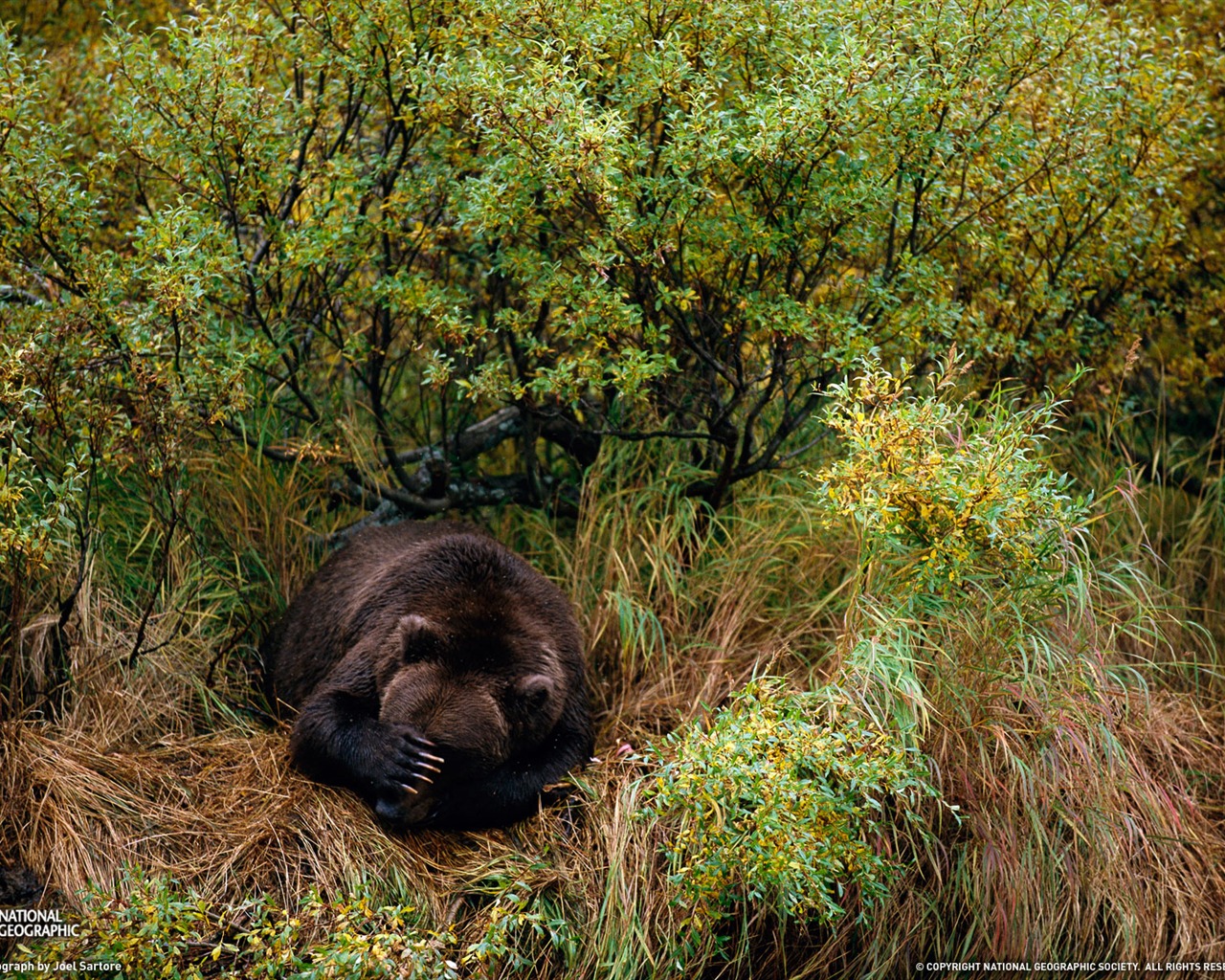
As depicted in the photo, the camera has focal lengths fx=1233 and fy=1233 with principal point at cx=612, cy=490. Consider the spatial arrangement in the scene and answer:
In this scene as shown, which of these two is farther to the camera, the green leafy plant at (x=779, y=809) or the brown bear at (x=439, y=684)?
the brown bear at (x=439, y=684)

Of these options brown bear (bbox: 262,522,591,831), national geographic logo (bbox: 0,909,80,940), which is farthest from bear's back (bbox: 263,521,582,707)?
national geographic logo (bbox: 0,909,80,940)

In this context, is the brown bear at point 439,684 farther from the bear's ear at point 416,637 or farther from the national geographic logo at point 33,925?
the national geographic logo at point 33,925

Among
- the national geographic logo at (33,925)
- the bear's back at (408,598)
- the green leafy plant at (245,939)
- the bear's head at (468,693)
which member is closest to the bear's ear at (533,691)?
the bear's head at (468,693)

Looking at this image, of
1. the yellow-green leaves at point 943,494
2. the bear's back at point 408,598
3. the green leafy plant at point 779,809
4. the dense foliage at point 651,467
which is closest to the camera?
the green leafy plant at point 779,809

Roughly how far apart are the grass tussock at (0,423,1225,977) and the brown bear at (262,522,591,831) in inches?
6.7

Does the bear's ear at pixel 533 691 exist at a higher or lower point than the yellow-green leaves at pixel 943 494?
lower

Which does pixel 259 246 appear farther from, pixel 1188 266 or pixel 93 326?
pixel 1188 266

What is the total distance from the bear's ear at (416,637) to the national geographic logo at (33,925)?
5.36ft

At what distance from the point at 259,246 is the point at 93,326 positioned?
1249mm

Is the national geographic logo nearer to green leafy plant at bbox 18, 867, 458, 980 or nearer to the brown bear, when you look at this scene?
green leafy plant at bbox 18, 867, 458, 980

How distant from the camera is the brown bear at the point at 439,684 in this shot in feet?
16.9

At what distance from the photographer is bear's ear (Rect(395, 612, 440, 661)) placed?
5316mm

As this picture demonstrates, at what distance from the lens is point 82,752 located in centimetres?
531

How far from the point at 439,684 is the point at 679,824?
45.8 inches
